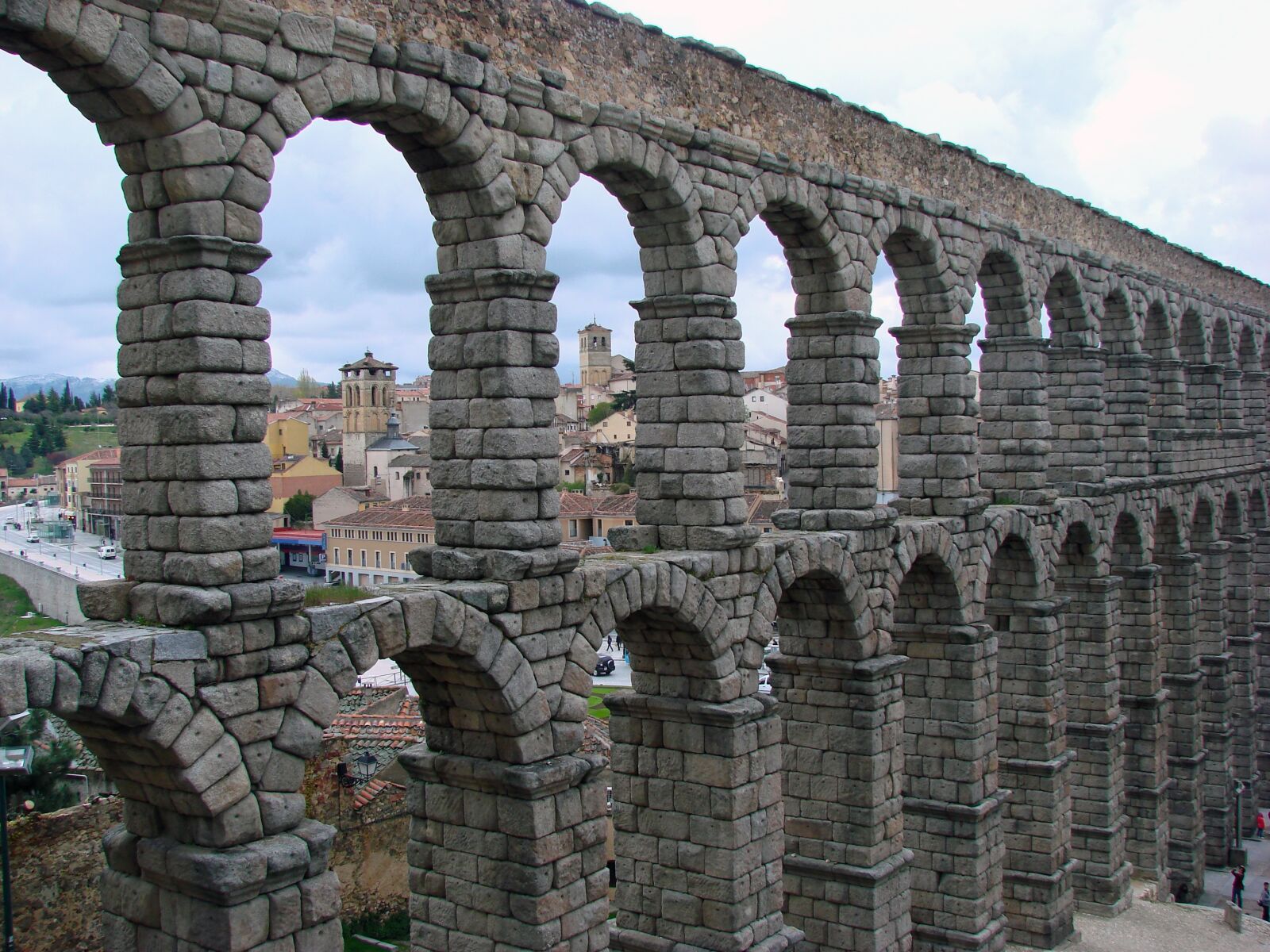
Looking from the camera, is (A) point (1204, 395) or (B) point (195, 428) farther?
(A) point (1204, 395)

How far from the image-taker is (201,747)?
27.1 feet

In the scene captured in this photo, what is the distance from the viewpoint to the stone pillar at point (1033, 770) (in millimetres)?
18516

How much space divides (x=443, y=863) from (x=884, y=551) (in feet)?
19.7

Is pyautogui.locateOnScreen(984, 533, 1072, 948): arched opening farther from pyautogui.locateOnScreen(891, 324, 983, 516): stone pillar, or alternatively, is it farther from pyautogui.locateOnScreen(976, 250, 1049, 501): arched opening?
pyautogui.locateOnScreen(891, 324, 983, 516): stone pillar

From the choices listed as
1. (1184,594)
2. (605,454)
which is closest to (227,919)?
(1184,594)

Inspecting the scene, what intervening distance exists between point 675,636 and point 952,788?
599 centimetres

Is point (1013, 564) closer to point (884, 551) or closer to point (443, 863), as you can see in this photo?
point (884, 551)

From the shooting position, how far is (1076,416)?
67.7ft

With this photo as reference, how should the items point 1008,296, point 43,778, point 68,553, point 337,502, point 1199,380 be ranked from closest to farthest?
point 1008,296
point 43,778
point 1199,380
point 337,502
point 68,553

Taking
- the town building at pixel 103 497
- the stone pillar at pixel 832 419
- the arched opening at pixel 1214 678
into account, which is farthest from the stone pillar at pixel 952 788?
the town building at pixel 103 497

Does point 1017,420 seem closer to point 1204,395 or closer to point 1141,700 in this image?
point 1141,700

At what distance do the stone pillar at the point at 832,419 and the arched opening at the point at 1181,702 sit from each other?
38.9ft

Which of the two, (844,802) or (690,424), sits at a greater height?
(690,424)

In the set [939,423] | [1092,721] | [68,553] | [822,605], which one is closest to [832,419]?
[822,605]
